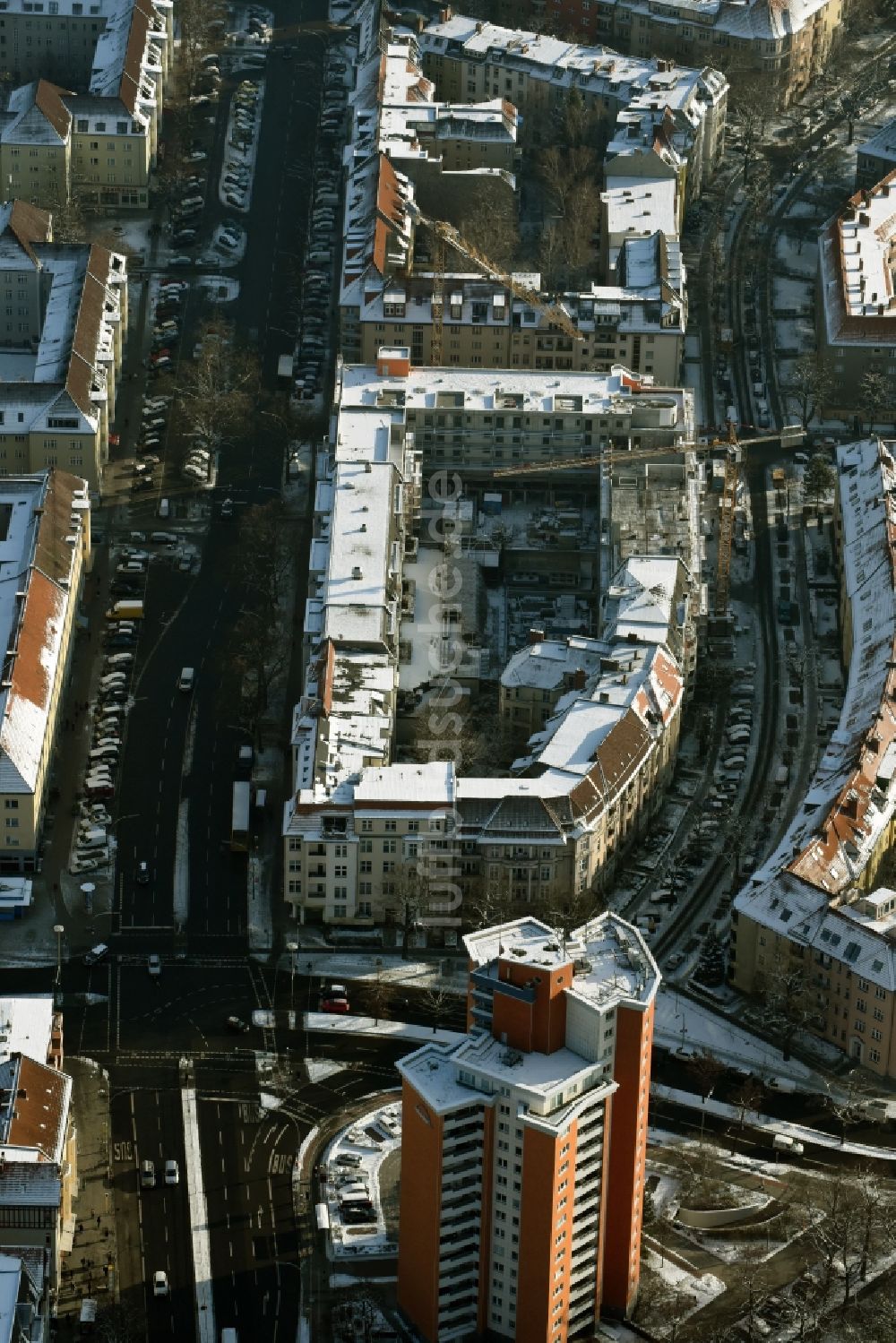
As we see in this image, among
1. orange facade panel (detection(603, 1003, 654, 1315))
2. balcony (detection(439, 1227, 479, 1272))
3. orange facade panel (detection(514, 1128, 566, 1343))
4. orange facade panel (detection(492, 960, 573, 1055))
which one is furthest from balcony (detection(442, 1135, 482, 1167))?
orange facade panel (detection(603, 1003, 654, 1315))

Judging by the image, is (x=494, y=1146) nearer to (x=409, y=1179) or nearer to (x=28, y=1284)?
(x=409, y=1179)

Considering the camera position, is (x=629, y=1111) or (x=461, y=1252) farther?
(x=461, y=1252)

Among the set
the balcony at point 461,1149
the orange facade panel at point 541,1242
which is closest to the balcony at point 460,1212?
the balcony at point 461,1149

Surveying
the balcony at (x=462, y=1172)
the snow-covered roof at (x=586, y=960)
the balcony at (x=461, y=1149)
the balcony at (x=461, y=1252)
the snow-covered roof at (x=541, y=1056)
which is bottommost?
the balcony at (x=461, y=1252)

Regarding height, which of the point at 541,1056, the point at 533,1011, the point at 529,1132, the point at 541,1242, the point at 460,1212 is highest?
the point at 533,1011

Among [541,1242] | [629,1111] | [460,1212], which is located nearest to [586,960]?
[629,1111]

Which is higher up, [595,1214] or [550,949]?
[550,949]

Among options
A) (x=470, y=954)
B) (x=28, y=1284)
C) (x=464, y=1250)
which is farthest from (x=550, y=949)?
(x=28, y=1284)

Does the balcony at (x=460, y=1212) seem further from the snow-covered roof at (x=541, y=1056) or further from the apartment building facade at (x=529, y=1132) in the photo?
the snow-covered roof at (x=541, y=1056)

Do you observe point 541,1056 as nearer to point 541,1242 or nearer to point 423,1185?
point 423,1185
